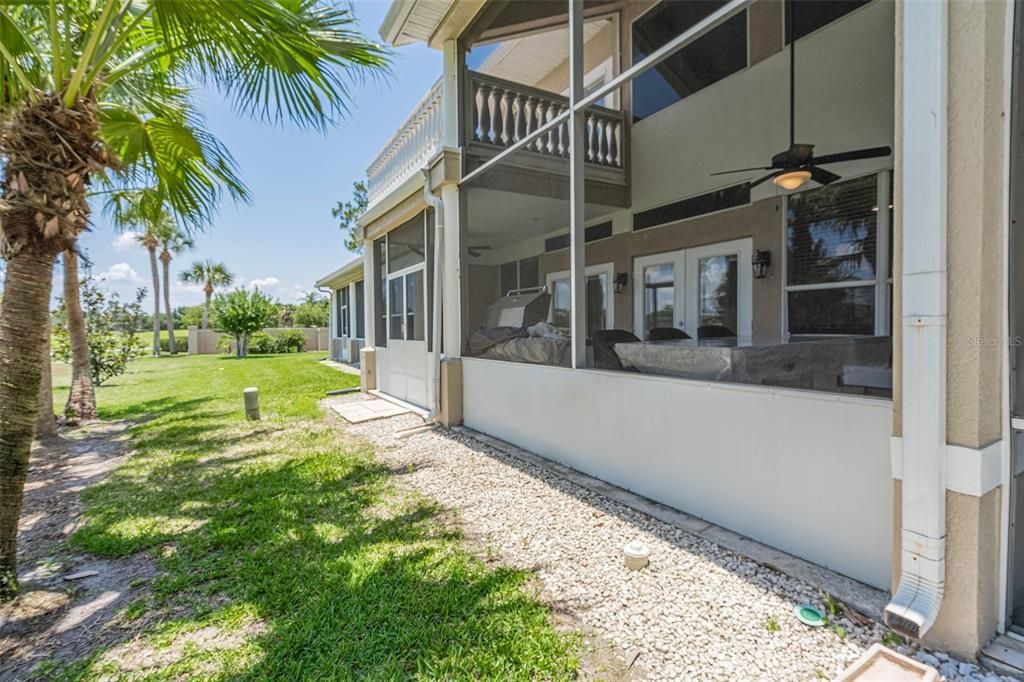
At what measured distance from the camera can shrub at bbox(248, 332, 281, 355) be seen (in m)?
25.5

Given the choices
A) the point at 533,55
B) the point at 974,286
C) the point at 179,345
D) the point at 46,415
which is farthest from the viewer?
the point at 179,345

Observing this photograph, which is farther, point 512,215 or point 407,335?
point 407,335

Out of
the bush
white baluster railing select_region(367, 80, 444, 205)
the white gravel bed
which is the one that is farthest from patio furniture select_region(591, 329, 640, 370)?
the bush

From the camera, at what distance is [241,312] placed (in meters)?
21.8

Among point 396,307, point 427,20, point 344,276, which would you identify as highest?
point 427,20

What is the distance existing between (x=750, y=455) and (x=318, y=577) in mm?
2818

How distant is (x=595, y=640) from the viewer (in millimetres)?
2209


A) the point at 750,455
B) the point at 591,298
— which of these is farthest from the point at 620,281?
the point at 750,455

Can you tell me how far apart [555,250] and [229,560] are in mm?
7946

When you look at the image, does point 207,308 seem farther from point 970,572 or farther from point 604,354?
point 970,572

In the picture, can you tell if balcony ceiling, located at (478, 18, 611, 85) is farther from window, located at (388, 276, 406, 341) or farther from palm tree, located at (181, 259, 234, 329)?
palm tree, located at (181, 259, 234, 329)

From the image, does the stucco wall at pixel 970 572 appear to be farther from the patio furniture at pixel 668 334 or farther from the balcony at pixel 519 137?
the balcony at pixel 519 137

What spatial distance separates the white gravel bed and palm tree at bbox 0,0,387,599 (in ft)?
9.39

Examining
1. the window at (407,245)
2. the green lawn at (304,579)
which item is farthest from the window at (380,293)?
the green lawn at (304,579)
